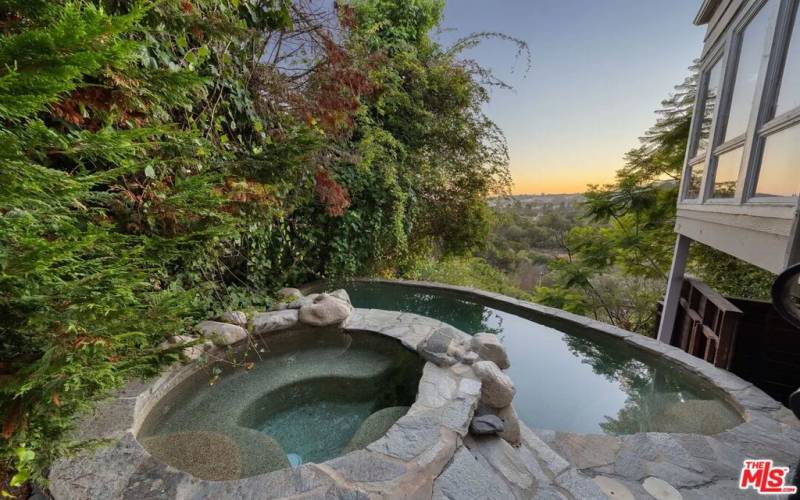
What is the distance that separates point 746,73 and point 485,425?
4234 millimetres

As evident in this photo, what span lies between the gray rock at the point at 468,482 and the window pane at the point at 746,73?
3.70 metres

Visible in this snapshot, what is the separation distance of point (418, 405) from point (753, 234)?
290cm

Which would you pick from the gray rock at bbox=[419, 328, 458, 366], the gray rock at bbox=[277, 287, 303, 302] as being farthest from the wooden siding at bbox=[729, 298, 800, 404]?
the gray rock at bbox=[277, 287, 303, 302]

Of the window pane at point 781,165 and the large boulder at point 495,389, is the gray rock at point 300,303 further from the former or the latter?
the window pane at point 781,165

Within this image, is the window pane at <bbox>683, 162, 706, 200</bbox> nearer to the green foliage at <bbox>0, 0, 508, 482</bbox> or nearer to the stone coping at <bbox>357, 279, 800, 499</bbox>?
the stone coping at <bbox>357, 279, 800, 499</bbox>

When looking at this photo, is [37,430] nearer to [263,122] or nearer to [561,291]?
[263,122]

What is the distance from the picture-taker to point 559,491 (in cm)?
180

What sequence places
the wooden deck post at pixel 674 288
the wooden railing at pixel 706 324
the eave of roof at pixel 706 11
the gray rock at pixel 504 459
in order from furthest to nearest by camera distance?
1. the wooden deck post at pixel 674 288
2. the eave of roof at pixel 706 11
3. the wooden railing at pixel 706 324
4. the gray rock at pixel 504 459

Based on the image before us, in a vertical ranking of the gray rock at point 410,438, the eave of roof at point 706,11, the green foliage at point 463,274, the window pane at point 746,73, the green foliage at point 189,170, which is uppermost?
the eave of roof at point 706,11

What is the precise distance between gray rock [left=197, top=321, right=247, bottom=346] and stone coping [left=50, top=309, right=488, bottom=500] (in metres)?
0.57

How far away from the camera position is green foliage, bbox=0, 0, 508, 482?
Answer: 2.79ft

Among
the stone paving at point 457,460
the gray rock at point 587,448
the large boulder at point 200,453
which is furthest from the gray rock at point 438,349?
the large boulder at point 200,453

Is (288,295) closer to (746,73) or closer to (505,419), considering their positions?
(505,419)

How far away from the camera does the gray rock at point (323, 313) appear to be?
330cm
